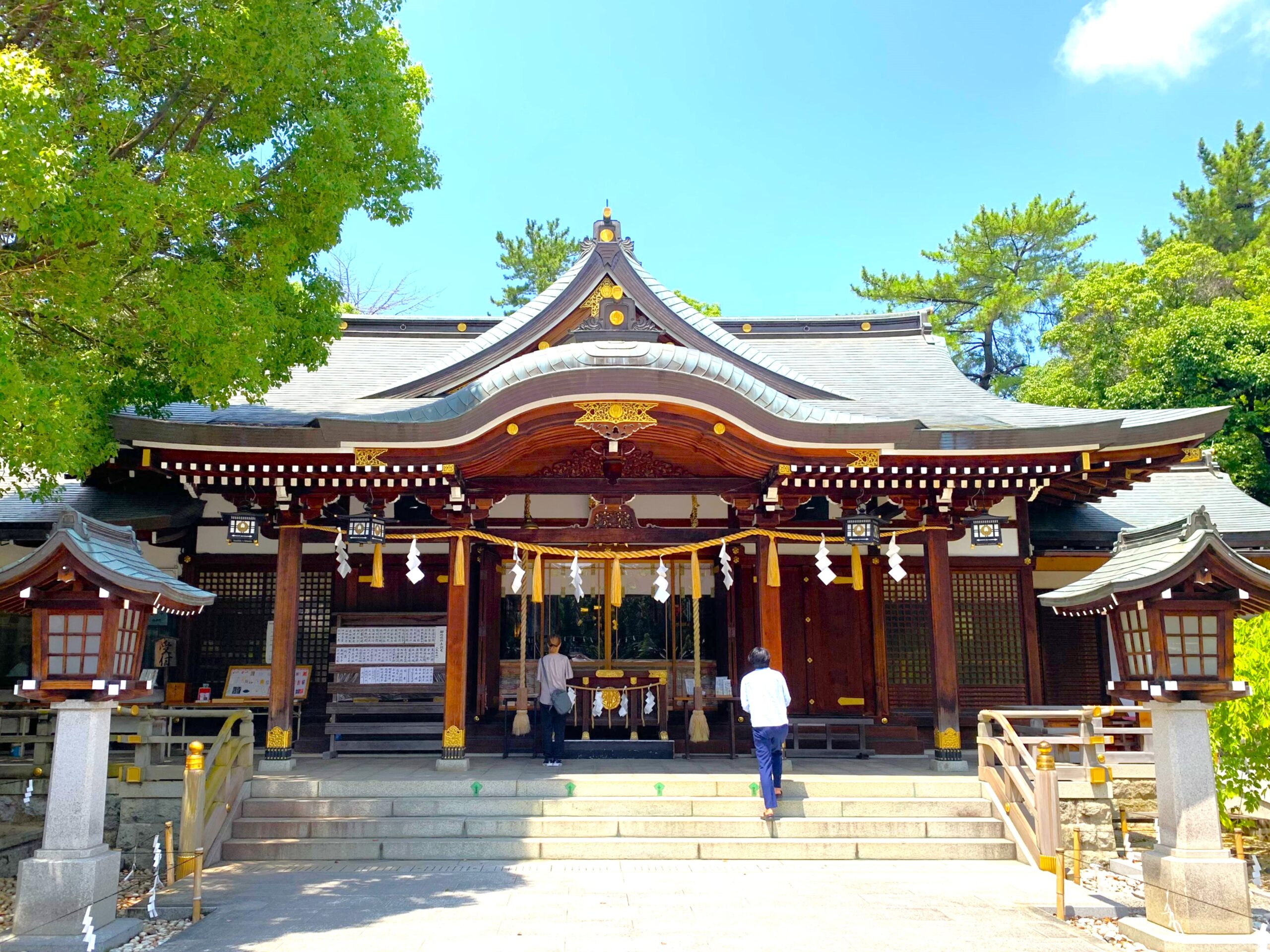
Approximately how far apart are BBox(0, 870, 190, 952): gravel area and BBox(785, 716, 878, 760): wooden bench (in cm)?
681

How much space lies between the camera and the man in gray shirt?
10422 mm

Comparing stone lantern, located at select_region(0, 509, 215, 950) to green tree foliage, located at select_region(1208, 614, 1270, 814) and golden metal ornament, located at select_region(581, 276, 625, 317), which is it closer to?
golden metal ornament, located at select_region(581, 276, 625, 317)

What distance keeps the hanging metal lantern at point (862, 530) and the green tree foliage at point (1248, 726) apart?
363cm

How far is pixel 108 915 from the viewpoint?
249 inches

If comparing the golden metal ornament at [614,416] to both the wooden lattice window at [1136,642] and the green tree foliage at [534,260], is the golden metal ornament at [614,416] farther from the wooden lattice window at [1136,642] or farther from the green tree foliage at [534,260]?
the green tree foliage at [534,260]

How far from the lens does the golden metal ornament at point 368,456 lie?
9.81 m

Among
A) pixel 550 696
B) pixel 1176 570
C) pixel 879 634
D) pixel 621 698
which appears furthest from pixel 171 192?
pixel 879 634

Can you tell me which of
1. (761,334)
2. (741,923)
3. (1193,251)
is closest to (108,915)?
(741,923)

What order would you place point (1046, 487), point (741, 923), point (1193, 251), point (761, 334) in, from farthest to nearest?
point (1193, 251)
point (761, 334)
point (1046, 487)
point (741, 923)

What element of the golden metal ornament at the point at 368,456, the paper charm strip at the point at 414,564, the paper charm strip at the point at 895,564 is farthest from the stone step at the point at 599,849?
the golden metal ornament at the point at 368,456

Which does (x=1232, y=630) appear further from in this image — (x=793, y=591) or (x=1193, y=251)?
(x=1193, y=251)

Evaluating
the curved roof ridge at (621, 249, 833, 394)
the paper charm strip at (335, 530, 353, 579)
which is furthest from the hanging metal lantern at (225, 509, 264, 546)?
the curved roof ridge at (621, 249, 833, 394)

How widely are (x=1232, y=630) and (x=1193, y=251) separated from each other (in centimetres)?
2807

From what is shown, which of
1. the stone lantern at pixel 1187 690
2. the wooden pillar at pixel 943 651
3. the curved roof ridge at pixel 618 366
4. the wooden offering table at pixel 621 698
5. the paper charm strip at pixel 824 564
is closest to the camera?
the stone lantern at pixel 1187 690
